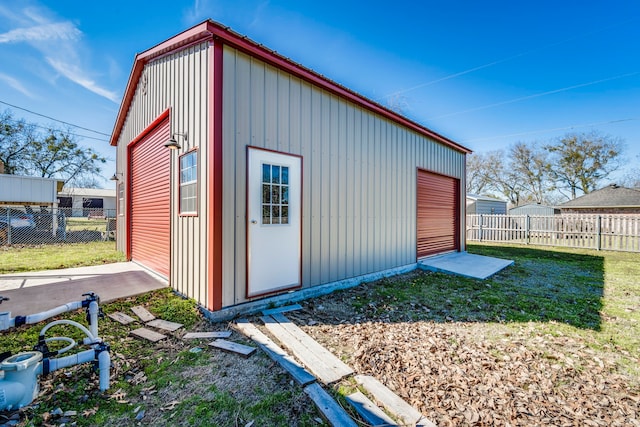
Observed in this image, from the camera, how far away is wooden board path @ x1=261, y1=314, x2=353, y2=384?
2.46m

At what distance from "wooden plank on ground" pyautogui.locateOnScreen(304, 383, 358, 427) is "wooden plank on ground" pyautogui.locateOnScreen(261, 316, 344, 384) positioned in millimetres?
156

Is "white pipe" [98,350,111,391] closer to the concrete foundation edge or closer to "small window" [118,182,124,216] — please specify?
the concrete foundation edge

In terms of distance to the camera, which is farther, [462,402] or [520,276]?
[520,276]

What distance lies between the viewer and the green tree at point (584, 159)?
2478 cm

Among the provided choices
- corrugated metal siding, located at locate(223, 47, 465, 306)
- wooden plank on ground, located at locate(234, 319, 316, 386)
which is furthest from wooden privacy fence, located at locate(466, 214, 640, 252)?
wooden plank on ground, located at locate(234, 319, 316, 386)

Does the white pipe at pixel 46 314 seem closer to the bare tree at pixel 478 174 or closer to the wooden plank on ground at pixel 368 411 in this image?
the wooden plank on ground at pixel 368 411

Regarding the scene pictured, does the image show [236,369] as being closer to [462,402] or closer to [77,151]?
[462,402]

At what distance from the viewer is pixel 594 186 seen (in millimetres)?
26125

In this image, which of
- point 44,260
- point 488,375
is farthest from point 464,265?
point 44,260

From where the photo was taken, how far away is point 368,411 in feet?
6.48

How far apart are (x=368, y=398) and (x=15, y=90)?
67.5 ft

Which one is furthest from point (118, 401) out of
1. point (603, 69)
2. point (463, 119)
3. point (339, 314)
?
point (463, 119)

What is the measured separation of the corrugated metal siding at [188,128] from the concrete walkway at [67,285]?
761 millimetres

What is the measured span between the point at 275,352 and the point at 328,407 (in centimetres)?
98
